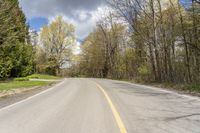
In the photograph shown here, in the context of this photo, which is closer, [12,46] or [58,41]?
[12,46]

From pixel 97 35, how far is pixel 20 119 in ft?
228

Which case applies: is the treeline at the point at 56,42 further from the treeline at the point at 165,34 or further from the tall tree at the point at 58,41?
the treeline at the point at 165,34

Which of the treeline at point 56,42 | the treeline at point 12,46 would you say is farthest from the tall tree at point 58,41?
the treeline at point 12,46

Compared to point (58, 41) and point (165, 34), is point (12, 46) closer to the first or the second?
point (165, 34)

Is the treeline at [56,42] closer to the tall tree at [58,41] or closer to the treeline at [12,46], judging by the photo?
the tall tree at [58,41]

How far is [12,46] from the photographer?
44531 mm

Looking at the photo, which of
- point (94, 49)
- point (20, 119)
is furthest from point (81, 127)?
point (94, 49)

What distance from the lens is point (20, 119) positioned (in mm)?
9891

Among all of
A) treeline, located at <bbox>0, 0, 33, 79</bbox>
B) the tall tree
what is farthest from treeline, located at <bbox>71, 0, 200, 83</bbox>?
the tall tree

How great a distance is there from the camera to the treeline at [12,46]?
33688 mm

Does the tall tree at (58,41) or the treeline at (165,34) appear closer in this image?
the treeline at (165,34)

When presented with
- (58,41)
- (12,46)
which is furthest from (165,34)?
A: (58,41)

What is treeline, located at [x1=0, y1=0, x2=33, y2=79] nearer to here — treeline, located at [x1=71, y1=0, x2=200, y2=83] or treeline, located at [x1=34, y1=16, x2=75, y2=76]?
treeline, located at [x1=71, y1=0, x2=200, y2=83]

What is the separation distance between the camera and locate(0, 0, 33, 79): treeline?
111 ft
